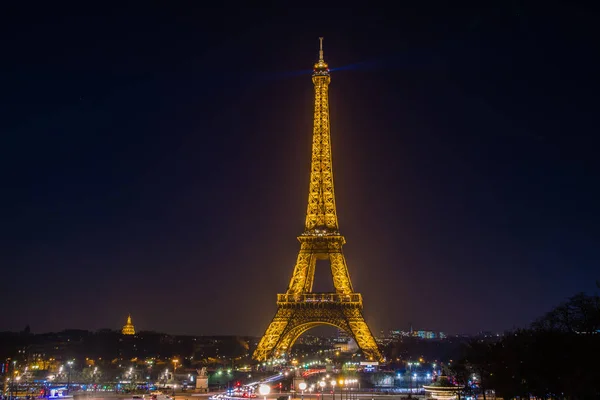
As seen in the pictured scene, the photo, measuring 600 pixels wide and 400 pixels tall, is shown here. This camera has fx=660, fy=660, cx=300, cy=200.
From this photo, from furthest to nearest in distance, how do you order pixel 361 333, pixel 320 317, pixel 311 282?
1. pixel 311 282
2. pixel 320 317
3. pixel 361 333

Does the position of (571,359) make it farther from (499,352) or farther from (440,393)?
(440,393)

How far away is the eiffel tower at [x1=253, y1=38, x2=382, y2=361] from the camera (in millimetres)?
78938

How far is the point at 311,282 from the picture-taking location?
277 ft

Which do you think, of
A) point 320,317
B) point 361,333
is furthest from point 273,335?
point 361,333

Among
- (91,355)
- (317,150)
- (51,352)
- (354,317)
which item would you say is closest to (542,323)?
(354,317)

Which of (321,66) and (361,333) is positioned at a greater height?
(321,66)

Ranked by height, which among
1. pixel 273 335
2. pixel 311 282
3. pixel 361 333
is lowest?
pixel 273 335

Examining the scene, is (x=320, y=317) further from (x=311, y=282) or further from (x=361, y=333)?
(x=311, y=282)

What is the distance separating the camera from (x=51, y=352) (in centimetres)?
14838

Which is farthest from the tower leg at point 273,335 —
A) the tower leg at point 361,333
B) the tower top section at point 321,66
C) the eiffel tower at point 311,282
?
the tower top section at point 321,66

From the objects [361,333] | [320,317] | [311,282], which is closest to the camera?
[361,333]

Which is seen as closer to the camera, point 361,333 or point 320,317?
point 361,333

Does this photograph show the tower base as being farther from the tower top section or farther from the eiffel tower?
the tower top section

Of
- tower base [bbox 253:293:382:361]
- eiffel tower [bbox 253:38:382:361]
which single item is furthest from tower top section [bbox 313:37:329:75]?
tower base [bbox 253:293:382:361]
